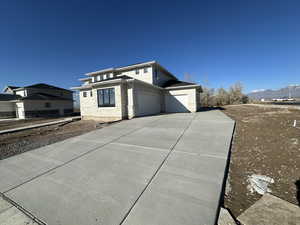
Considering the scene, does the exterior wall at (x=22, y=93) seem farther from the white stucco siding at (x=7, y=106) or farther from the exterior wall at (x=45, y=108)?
the exterior wall at (x=45, y=108)

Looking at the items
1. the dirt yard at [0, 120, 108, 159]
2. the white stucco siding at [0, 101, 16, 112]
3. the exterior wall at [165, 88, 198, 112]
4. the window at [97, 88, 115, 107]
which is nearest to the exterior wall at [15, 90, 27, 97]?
the white stucco siding at [0, 101, 16, 112]

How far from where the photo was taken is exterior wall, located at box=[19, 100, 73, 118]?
2065 centimetres

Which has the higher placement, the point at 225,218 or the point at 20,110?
the point at 20,110

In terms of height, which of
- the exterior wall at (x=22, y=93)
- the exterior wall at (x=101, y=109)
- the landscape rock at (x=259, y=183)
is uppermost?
the exterior wall at (x=22, y=93)

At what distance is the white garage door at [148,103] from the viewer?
40.2 feet

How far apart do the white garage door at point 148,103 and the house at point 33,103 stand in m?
20.4

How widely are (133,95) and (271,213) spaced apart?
33.8 ft

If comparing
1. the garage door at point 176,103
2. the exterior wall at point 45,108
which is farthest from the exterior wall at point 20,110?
the garage door at point 176,103

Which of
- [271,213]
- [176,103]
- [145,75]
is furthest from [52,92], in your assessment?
[271,213]

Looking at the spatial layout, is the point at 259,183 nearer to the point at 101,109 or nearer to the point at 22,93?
the point at 101,109

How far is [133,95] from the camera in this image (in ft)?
36.5

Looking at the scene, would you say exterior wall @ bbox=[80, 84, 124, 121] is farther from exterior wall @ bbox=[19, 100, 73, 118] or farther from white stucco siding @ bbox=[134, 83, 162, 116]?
exterior wall @ bbox=[19, 100, 73, 118]

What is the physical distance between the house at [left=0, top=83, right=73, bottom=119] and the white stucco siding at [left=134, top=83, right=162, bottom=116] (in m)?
20.4

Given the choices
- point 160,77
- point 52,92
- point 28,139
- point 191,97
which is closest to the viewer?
point 28,139
